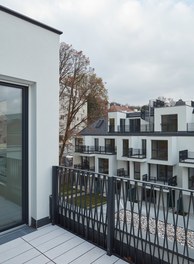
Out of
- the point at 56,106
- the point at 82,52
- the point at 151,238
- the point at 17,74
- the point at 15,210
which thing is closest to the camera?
the point at 151,238

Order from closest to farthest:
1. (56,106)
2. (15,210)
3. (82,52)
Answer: (15,210) → (56,106) → (82,52)

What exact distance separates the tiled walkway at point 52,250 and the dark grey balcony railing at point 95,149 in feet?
48.2

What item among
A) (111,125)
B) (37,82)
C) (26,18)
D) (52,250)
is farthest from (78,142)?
(52,250)

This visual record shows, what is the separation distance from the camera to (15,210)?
258 centimetres

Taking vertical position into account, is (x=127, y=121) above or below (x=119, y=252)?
above

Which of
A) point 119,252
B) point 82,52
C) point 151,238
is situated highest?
point 82,52

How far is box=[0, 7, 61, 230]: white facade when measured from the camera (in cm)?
238

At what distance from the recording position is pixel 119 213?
6.92 feet

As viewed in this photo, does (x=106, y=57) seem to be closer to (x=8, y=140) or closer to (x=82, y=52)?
(x=82, y=52)

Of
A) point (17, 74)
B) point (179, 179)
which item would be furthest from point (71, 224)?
point (179, 179)

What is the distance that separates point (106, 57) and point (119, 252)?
1064 centimetres

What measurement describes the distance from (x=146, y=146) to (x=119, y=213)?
42.0 feet

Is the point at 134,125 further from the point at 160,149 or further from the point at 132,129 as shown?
the point at 160,149

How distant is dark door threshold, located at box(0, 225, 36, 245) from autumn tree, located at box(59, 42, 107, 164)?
9115 millimetres
